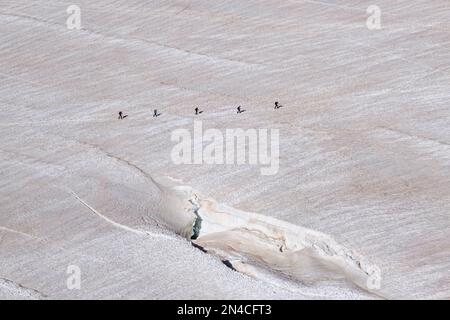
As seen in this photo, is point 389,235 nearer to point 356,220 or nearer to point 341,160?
point 356,220

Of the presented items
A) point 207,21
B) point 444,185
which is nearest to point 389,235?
point 444,185

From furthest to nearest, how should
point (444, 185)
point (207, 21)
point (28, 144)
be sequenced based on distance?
point (207, 21)
point (28, 144)
point (444, 185)

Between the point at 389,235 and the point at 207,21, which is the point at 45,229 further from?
the point at 207,21

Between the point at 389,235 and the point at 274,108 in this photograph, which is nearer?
the point at 389,235

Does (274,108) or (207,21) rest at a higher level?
(207,21)
